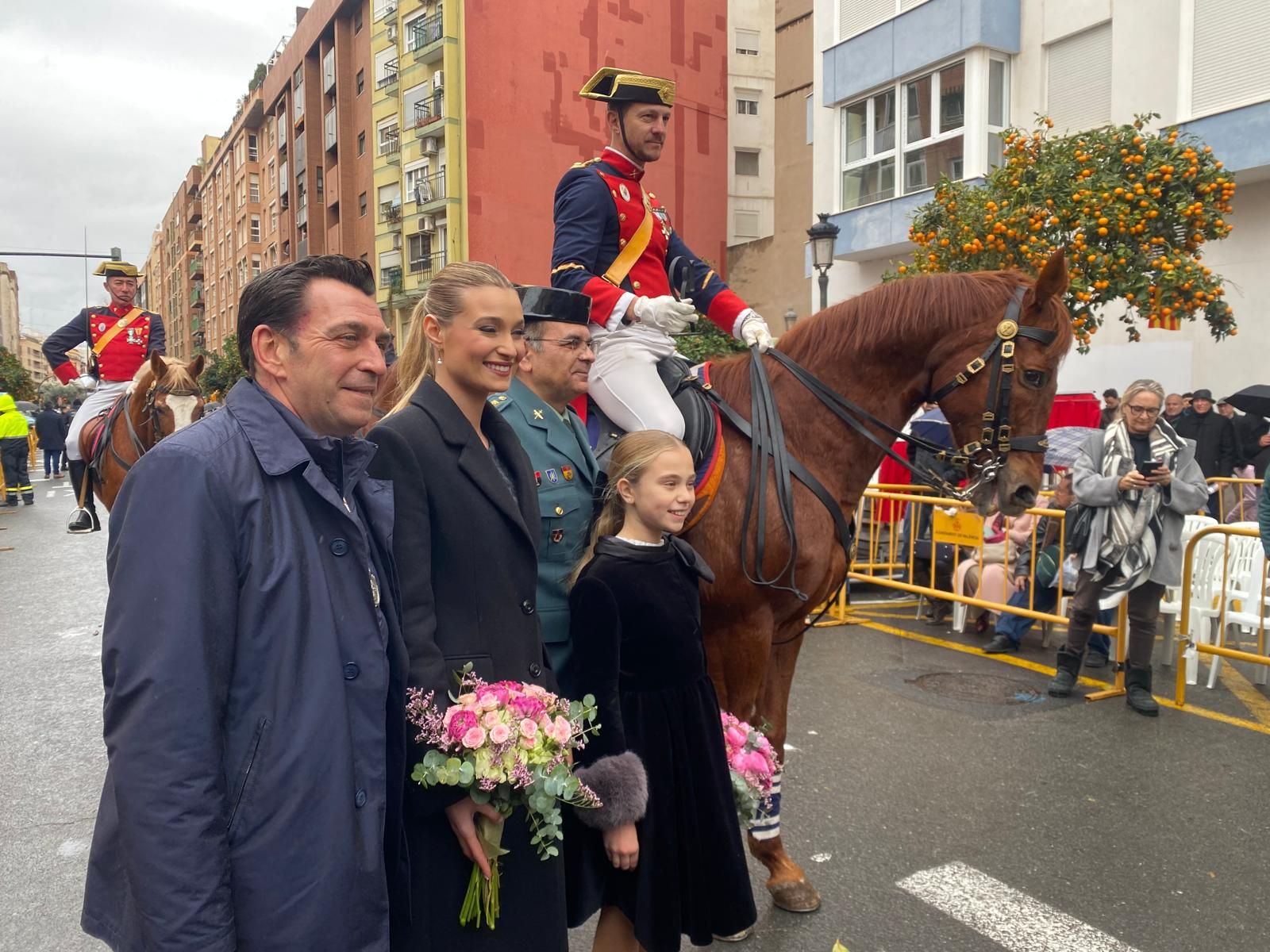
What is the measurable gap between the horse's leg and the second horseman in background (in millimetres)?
1012

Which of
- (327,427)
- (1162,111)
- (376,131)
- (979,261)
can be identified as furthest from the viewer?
(376,131)

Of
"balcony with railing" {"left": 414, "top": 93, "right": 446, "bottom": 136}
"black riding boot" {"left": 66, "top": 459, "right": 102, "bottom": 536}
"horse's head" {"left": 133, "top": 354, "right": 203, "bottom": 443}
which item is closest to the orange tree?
"horse's head" {"left": 133, "top": 354, "right": 203, "bottom": 443}

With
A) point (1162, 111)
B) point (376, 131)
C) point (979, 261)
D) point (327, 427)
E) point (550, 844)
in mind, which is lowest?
point (550, 844)

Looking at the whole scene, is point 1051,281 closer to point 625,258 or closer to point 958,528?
point 625,258

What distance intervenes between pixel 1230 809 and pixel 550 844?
4030 millimetres

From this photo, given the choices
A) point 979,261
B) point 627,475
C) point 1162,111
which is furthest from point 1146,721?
point 1162,111

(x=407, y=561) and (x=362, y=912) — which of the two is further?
(x=407, y=561)

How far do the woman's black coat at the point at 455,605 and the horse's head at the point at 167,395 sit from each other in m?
6.98

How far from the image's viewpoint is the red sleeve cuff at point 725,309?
4371mm

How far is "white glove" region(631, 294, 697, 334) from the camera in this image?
3648mm

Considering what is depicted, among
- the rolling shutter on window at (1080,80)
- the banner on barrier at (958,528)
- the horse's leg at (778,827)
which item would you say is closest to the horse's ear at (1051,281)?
the horse's leg at (778,827)

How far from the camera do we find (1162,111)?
47.6 feet

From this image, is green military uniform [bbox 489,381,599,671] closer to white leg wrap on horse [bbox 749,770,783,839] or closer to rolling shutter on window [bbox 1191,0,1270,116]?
white leg wrap on horse [bbox 749,770,783,839]

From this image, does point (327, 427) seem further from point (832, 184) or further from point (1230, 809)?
point (832, 184)
